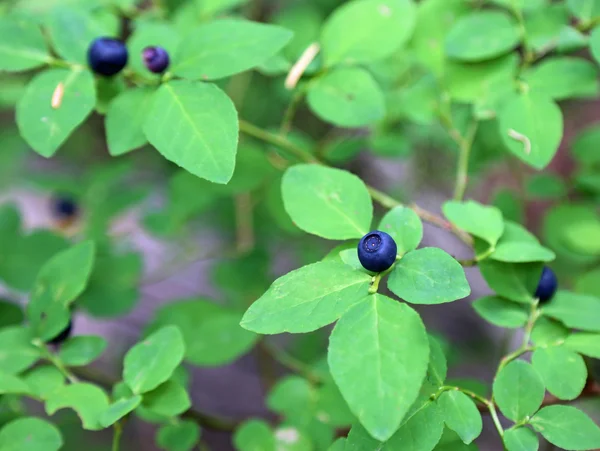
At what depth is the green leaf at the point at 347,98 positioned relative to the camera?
952mm

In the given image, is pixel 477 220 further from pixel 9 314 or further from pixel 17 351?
pixel 9 314

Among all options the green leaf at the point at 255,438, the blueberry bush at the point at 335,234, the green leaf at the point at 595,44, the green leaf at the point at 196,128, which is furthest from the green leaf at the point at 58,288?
the green leaf at the point at 595,44

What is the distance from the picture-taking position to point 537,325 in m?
0.81

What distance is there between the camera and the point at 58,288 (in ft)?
2.84

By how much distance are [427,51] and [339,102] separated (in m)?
0.26

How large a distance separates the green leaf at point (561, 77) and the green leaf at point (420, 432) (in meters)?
0.59

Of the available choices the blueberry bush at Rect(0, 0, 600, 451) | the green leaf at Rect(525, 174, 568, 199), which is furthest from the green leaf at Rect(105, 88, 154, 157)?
the green leaf at Rect(525, 174, 568, 199)

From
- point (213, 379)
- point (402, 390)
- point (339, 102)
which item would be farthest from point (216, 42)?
point (213, 379)

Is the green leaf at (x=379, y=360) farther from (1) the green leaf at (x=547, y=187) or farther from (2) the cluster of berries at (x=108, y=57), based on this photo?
(1) the green leaf at (x=547, y=187)

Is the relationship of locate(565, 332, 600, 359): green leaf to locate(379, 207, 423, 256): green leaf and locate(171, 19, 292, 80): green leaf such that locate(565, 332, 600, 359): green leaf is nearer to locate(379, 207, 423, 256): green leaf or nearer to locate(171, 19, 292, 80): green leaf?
locate(379, 207, 423, 256): green leaf

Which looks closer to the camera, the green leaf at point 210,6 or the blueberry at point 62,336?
the blueberry at point 62,336

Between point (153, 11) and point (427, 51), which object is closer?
point (427, 51)

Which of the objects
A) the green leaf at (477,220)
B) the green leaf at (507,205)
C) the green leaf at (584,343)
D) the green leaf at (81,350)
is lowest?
the green leaf at (507,205)

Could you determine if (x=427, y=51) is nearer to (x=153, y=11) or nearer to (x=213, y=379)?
(x=153, y=11)
